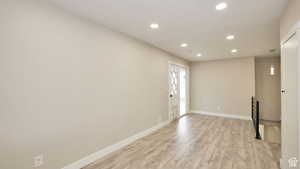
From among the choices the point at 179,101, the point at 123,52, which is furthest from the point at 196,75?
the point at 123,52

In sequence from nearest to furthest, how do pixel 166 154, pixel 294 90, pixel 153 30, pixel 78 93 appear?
pixel 294 90 → pixel 78 93 → pixel 166 154 → pixel 153 30

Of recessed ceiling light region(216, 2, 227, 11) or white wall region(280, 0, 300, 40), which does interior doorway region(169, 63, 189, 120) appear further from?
white wall region(280, 0, 300, 40)

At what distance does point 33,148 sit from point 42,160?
0.71 ft

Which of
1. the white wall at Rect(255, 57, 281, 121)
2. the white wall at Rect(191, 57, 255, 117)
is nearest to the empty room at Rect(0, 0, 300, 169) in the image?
the white wall at Rect(191, 57, 255, 117)

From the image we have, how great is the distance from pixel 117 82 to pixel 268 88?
20.2 ft

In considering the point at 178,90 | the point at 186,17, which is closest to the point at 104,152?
the point at 186,17

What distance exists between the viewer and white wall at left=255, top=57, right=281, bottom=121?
18.1 feet

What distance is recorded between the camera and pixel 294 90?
1.68 metres

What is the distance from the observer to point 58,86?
2.03 metres

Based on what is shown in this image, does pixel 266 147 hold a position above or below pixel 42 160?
below

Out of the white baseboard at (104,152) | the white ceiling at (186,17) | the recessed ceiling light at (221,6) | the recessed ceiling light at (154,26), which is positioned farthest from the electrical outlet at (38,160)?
the recessed ceiling light at (221,6)

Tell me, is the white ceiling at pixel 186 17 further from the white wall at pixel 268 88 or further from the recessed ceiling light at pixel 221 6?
the white wall at pixel 268 88

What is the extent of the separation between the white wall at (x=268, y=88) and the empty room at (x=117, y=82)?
1.90 meters

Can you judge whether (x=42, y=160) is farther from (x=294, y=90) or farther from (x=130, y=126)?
(x=294, y=90)
